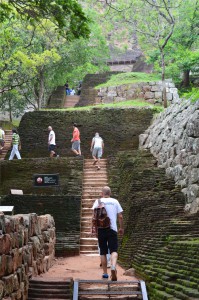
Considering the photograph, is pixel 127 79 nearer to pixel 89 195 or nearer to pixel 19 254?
pixel 89 195

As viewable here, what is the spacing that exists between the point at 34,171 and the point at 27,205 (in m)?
3.80

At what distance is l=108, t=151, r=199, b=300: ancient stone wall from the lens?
587 centimetres

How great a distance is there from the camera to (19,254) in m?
5.88

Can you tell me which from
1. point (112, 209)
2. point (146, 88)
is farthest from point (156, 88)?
point (112, 209)

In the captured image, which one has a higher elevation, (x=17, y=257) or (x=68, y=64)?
(x=68, y=64)

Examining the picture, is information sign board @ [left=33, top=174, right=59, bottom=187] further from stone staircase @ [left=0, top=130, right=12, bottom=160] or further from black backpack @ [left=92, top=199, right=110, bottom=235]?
black backpack @ [left=92, top=199, right=110, bottom=235]

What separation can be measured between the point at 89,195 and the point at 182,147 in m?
3.60

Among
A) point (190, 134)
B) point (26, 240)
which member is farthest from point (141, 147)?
point (26, 240)

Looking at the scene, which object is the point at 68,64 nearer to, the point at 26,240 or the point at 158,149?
the point at 158,149

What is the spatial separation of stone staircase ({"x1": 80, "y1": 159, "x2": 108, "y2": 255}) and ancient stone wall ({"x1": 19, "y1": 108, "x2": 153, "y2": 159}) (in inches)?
90.0

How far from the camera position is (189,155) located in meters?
11.8

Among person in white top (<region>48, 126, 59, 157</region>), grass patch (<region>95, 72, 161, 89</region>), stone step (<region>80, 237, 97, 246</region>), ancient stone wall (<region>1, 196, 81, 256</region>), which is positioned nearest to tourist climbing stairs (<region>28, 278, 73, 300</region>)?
A: ancient stone wall (<region>1, 196, 81, 256</region>)

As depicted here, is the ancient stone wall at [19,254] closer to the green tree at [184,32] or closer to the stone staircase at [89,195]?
the stone staircase at [89,195]

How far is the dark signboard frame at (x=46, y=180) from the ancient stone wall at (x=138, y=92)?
10.9 m
